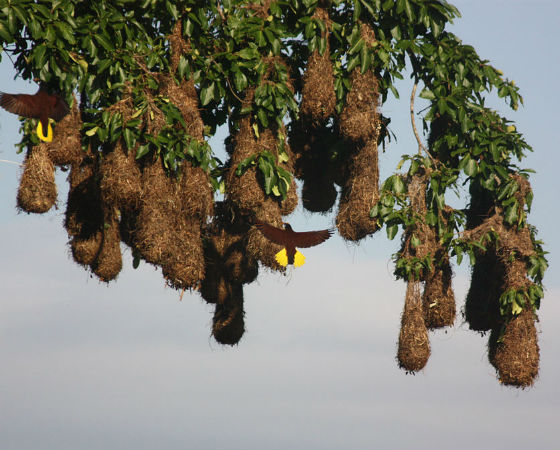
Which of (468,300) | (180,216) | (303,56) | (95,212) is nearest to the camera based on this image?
(180,216)

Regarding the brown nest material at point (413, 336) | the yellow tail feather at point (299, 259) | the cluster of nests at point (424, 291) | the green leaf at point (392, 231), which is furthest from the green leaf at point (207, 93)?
the brown nest material at point (413, 336)

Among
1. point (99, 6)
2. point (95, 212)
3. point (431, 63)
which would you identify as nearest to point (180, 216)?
point (95, 212)

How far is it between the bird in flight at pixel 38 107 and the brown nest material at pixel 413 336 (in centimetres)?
394

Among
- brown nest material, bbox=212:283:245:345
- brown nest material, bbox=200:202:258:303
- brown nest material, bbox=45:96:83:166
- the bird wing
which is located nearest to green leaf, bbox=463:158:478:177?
brown nest material, bbox=200:202:258:303

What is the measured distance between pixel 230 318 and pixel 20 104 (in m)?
3.39

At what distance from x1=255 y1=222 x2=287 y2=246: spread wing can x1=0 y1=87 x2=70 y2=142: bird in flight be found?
6.66 ft

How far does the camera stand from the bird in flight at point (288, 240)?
966 cm

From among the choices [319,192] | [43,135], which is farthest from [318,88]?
[43,135]

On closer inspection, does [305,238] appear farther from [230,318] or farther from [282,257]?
[230,318]

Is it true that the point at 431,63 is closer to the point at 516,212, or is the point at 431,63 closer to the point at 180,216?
the point at 516,212

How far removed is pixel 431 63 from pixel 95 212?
387 cm

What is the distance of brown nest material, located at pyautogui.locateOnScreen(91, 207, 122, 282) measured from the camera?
1062cm

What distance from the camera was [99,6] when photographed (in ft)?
32.6

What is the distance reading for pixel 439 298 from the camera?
11.2m
